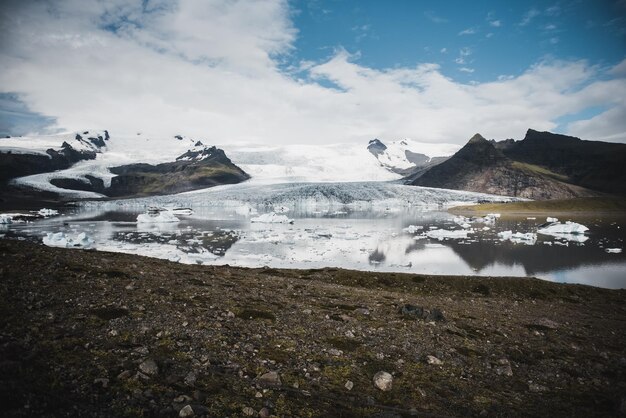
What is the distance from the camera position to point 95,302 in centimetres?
1030

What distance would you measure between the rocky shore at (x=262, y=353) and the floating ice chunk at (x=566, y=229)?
62831 mm

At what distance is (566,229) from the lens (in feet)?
224

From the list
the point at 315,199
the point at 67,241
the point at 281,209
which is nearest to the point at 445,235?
the point at 67,241

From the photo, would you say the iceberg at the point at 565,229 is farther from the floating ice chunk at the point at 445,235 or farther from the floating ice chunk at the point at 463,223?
the floating ice chunk at the point at 445,235

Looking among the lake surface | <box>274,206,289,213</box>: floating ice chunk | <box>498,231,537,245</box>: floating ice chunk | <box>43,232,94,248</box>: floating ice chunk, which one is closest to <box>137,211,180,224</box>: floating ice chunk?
the lake surface

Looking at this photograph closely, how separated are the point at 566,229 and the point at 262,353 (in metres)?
77.7

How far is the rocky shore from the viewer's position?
20.3 ft

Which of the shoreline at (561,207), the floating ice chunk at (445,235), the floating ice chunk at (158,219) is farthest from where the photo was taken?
the shoreline at (561,207)

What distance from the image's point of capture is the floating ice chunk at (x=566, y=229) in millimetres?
67319

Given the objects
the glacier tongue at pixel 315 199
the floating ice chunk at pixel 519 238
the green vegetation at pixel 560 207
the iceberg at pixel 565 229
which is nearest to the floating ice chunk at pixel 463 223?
the floating ice chunk at pixel 519 238

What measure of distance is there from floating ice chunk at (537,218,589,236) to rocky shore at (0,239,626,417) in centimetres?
6283

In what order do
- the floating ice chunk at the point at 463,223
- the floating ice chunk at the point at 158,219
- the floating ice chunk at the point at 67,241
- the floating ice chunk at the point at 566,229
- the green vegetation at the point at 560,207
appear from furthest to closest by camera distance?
the green vegetation at the point at 560,207 < the floating ice chunk at the point at 158,219 < the floating ice chunk at the point at 463,223 < the floating ice chunk at the point at 566,229 < the floating ice chunk at the point at 67,241

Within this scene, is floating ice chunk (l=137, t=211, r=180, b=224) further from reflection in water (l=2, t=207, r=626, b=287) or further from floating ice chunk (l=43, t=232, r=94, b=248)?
floating ice chunk (l=43, t=232, r=94, b=248)

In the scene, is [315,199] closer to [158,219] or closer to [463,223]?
[463,223]
